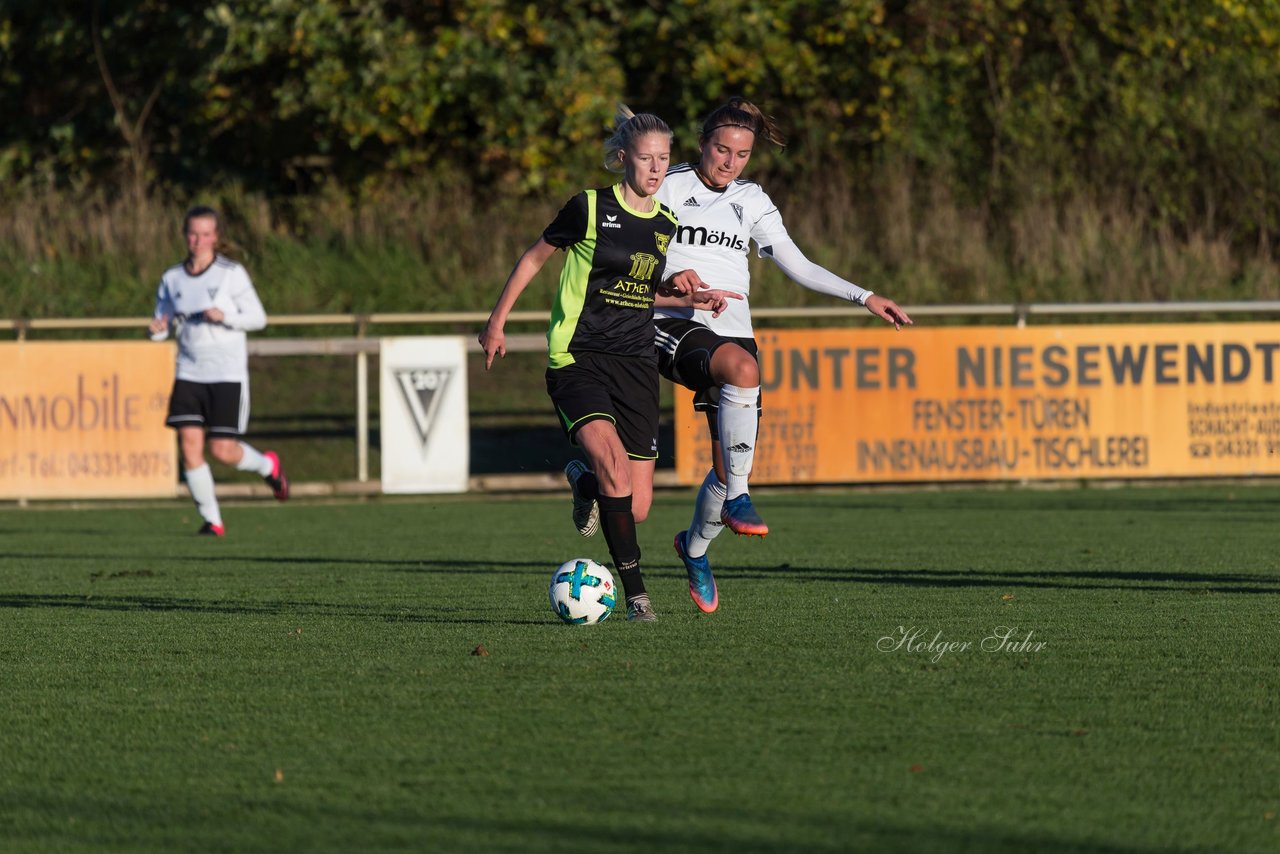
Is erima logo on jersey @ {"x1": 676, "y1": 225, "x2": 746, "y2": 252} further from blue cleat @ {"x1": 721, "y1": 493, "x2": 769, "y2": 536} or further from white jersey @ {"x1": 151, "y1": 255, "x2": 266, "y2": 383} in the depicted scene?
white jersey @ {"x1": 151, "y1": 255, "x2": 266, "y2": 383}

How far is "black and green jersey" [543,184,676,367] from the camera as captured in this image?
645cm

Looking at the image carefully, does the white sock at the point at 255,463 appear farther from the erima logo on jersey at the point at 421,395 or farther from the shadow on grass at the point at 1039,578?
→ the shadow on grass at the point at 1039,578

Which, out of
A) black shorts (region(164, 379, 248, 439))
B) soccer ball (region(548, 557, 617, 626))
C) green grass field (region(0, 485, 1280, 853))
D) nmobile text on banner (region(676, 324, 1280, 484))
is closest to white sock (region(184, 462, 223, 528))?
black shorts (region(164, 379, 248, 439))

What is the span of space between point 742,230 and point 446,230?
13979mm

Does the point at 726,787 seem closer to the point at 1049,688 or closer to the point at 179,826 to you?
the point at 179,826

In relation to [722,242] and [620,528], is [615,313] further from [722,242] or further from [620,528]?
[722,242]

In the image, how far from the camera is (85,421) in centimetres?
1459

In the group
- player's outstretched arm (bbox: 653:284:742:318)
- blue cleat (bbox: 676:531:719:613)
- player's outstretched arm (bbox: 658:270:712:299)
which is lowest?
blue cleat (bbox: 676:531:719:613)

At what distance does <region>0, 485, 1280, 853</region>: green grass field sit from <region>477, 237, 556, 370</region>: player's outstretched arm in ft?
3.34

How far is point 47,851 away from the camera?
3523mm

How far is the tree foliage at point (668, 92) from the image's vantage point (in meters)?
20.6

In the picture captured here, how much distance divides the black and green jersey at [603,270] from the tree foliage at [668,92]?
14.1m

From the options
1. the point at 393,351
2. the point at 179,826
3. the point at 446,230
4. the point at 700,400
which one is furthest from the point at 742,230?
the point at 446,230

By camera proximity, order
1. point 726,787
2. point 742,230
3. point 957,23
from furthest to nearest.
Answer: point 957,23 < point 742,230 < point 726,787
